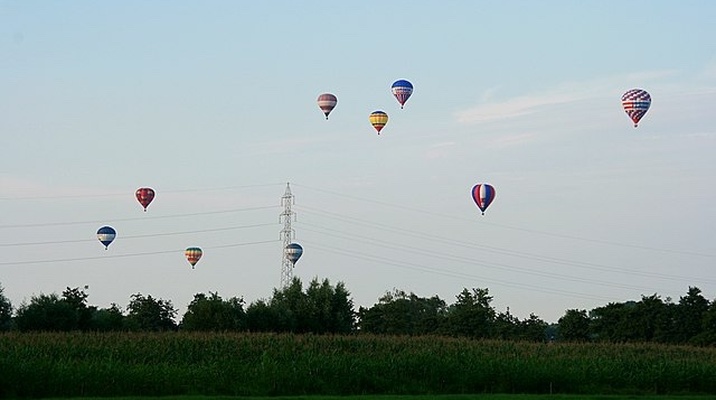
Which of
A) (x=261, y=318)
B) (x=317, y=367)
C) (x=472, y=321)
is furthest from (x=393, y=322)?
(x=317, y=367)

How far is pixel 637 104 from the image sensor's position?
6762cm

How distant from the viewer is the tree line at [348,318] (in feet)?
211

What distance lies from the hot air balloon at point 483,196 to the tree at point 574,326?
19.6 meters

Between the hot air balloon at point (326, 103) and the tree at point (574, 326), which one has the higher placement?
the hot air balloon at point (326, 103)

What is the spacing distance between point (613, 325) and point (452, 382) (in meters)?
48.6

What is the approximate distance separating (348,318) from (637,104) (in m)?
21.4

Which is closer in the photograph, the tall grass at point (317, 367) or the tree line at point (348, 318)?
the tall grass at point (317, 367)

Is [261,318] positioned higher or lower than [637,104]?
lower

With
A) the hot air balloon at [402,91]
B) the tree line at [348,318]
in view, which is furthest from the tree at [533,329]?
the hot air balloon at [402,91]

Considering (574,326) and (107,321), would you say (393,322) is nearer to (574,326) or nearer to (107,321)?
(574,326)

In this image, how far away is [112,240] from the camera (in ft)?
262

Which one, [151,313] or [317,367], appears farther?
[151,313]

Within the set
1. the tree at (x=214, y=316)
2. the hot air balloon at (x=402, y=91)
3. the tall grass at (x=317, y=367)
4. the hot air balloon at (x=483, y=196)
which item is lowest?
the tall grass at (x=317, y=367)

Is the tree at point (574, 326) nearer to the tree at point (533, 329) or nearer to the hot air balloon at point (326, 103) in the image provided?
the tree at point (533, 329)
